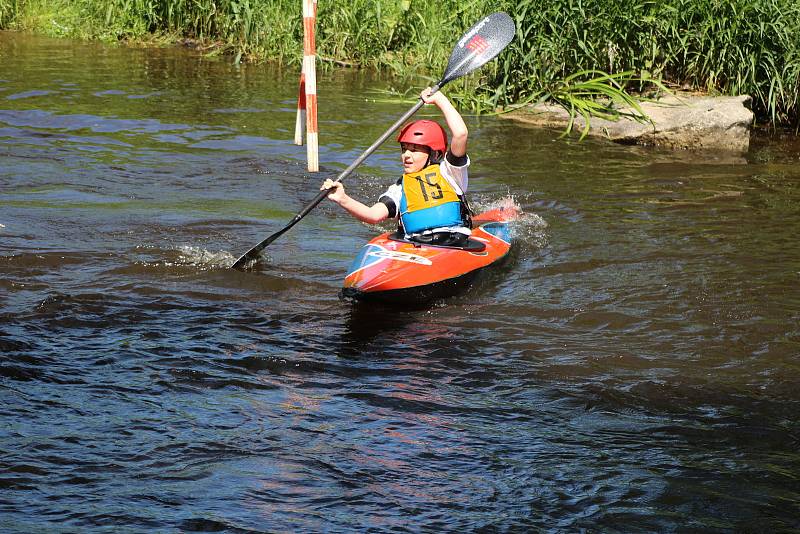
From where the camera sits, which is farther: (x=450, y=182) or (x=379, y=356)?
(x=450, y=182)

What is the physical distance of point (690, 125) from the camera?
34.3ft

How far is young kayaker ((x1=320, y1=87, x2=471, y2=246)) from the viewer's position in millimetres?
6281

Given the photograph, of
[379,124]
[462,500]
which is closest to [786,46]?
[379,124]

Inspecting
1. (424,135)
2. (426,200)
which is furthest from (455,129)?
(426,200)

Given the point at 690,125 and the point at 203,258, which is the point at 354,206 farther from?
the point at 690,125

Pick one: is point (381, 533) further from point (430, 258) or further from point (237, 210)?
point (237, 210)

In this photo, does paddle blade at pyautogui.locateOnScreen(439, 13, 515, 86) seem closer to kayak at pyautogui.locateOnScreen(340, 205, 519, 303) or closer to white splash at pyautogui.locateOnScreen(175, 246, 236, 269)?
kayak at pyautogui.locateOnScreen(340, 205, 519, 303)

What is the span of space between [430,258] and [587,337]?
999 millimetres

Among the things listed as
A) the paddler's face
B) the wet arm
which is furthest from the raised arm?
the wet arm

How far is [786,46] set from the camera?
33.8 ft

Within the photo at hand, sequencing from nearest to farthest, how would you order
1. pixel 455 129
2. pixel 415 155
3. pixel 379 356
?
pixel 379 356 < pixel 455 129 < pixel 415 155

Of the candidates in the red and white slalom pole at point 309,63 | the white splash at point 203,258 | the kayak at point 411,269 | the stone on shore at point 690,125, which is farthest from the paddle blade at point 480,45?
the stone on shore at point 690,125

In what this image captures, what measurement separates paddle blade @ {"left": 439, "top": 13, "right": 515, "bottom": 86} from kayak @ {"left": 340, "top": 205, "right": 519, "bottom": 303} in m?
1.54

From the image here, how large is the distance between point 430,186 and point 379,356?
4.80ft
